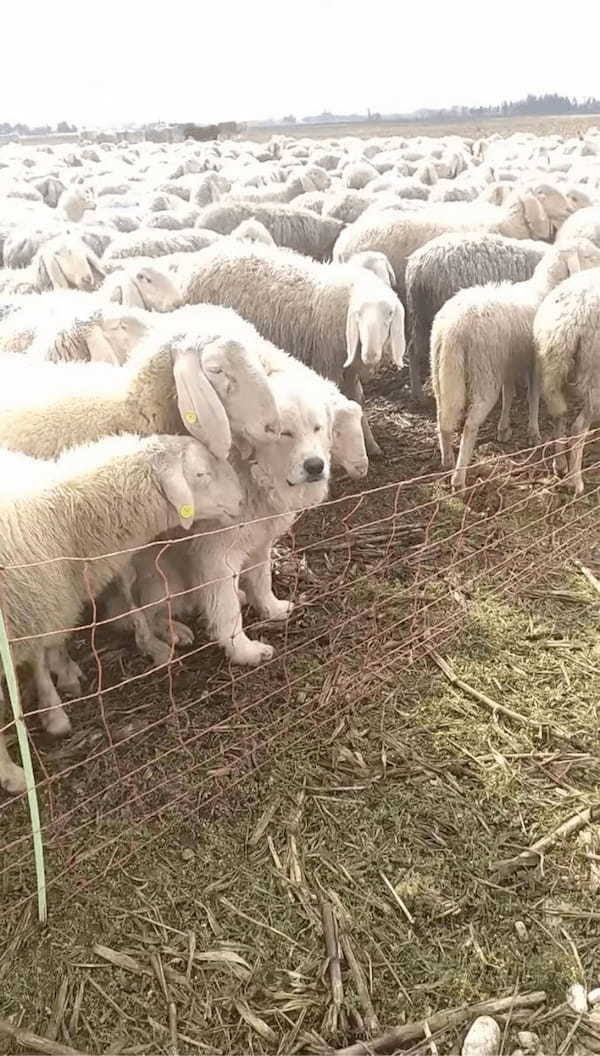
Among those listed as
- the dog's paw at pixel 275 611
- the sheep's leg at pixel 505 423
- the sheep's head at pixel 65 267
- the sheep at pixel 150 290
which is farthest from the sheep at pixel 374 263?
the dog's paw at pixel 275 611

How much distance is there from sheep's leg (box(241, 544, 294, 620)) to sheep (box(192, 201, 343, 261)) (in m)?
7.43

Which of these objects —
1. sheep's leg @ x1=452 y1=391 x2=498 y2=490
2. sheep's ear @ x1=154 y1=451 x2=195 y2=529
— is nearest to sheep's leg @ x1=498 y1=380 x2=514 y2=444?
sheep's leg @ x1=452 y1=391 x2=498 y2=490

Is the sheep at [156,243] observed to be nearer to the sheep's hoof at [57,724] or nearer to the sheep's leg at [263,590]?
the sheep's leg at [263,590]

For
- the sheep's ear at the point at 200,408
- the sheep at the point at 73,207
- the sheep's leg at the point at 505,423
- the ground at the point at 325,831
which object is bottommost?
the ground at the point at 325,831

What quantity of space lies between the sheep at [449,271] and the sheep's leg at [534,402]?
130 centimetres

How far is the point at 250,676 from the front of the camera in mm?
3822

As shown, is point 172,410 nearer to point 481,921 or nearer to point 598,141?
point 481,921

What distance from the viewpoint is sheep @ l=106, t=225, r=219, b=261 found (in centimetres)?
925

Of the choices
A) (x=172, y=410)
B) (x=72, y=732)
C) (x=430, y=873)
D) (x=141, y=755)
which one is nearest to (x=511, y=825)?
(x=430, y=873)

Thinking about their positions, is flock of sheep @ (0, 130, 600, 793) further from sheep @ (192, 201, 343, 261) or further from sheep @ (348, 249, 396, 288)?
sheep @ (192, 201, 343, 261)

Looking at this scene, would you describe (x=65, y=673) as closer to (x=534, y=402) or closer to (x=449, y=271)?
(x=534, y=402)

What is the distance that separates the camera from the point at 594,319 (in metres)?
4.93

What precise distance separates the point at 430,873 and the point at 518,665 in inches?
53.2

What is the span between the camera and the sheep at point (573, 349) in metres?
4.95
